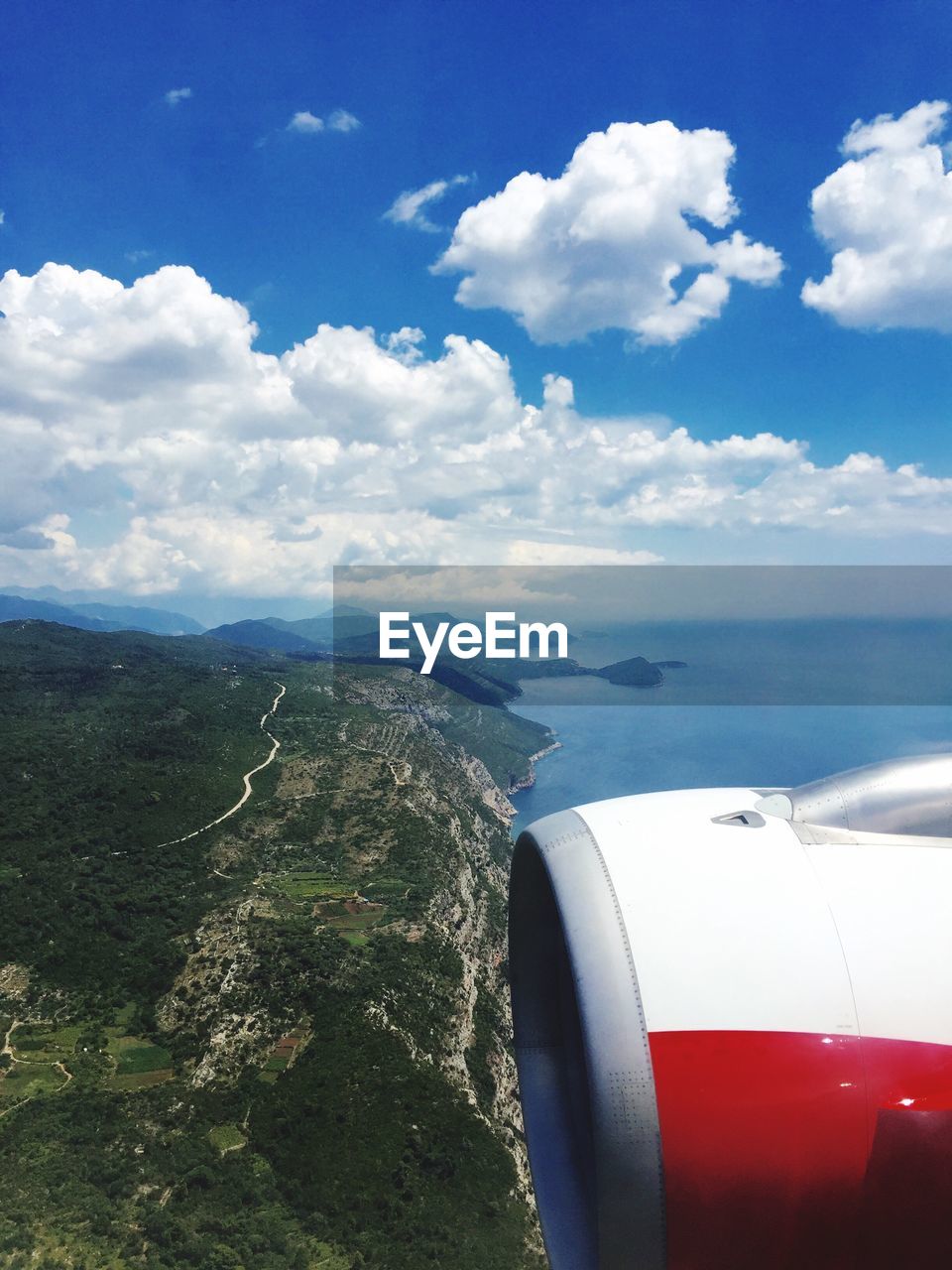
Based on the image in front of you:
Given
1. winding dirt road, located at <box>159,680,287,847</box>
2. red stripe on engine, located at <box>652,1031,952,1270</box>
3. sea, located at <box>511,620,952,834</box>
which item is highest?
red stripe on engine, located at <box>652,1031,952,1270</box>

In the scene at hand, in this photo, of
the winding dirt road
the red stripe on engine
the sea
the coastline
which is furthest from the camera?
the coastline

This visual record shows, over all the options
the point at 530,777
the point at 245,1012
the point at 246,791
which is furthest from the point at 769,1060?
the point at 530,777

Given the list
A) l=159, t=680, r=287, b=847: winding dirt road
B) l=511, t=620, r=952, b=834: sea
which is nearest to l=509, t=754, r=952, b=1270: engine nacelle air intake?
l=159, t=680, r=287, b=847: winding dirt road

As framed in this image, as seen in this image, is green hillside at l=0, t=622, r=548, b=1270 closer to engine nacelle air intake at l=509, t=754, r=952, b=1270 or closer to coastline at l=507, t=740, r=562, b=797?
engine nacelle air intake at l=509, t=754, r=952, b=1270

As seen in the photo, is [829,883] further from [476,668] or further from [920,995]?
[476,668]

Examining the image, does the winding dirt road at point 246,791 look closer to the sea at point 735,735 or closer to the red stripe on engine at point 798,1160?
the sea at point 735,735

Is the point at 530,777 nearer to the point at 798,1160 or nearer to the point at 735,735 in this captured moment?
the point at 735,735

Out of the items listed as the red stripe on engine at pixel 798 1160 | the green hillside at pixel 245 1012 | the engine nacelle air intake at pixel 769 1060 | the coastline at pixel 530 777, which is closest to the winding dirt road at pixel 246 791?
the green hillside at pixel 245 1012

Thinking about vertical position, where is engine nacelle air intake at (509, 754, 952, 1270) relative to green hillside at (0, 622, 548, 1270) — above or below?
above
